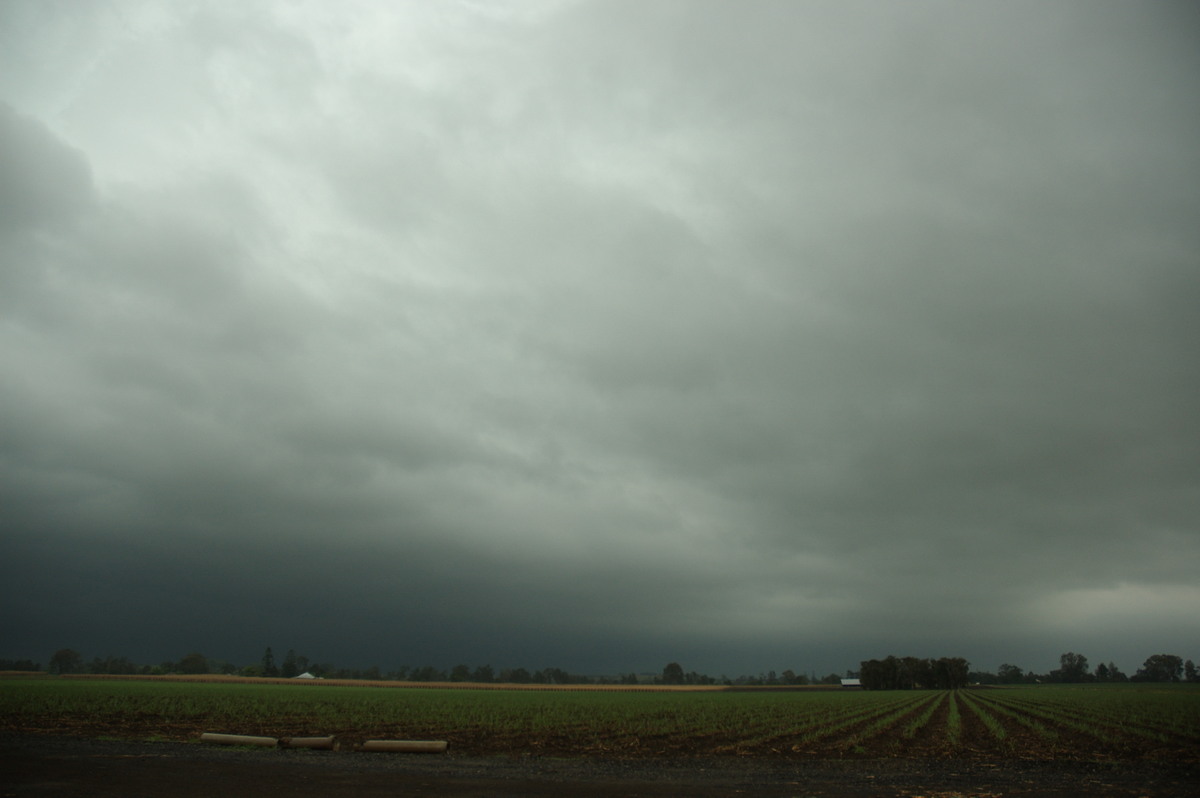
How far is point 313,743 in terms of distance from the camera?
25.0 m

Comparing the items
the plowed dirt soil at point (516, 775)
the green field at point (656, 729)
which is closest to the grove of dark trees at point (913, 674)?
the green field at point (656, 729)

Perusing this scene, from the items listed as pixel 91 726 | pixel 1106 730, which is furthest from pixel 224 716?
pixel 1106 730

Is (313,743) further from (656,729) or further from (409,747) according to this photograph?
(656,729)

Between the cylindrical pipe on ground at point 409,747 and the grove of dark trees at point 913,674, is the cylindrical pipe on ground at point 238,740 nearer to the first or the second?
the cylindrical pipe on ground at point 409,747

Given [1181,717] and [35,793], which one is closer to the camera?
[35,793]

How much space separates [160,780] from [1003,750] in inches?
1191

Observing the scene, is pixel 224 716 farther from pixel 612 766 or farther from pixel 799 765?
pixel 799 765

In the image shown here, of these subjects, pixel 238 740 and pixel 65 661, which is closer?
pixel 238 740

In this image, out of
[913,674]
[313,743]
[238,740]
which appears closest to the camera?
[313,743]

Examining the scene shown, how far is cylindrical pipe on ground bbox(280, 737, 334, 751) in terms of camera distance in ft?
81.8

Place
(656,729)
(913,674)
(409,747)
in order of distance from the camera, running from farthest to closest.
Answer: (913,674) < (656,729) < (409,747)

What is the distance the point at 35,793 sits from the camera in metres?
14.7

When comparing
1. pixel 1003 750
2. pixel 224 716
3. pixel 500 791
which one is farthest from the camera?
pixel 224 716

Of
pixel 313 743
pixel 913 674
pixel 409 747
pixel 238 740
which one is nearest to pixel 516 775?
pixel 409 747
